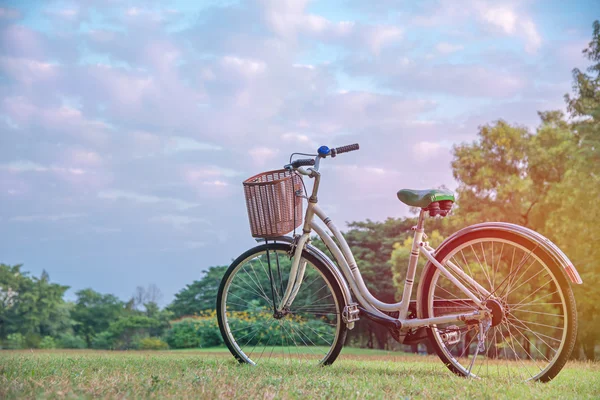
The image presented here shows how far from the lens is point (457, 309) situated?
4.51 m

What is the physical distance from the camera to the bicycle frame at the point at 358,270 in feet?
14.7

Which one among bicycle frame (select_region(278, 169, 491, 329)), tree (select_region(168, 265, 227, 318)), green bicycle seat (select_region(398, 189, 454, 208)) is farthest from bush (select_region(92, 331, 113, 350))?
green bicycle seat (select_region(398, 189, 454, 208))

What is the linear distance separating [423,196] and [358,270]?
34.2 inches

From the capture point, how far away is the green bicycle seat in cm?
446

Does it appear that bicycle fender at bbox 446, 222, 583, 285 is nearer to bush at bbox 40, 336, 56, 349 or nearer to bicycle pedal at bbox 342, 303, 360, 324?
bicycle pedal at bbox 342, 303, 360, 324

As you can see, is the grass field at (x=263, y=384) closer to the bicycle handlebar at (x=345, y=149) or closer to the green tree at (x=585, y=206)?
the bicycle handlebar at (x=345, y=149)

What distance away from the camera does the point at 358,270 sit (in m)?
4.90

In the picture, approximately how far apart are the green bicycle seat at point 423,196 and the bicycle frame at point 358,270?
103 mm

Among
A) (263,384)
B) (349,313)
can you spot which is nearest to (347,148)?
(349,313)

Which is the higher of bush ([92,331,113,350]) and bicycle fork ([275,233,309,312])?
bicycle fork ([275,233,309,312])

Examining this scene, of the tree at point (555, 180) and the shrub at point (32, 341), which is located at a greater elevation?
the tree at point (555, 180)

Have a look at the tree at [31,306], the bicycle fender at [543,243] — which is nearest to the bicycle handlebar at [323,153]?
the bicycle fender at [543,243]

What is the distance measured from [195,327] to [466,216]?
852 cm

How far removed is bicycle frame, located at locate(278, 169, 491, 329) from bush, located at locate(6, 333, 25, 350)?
75.1ft
